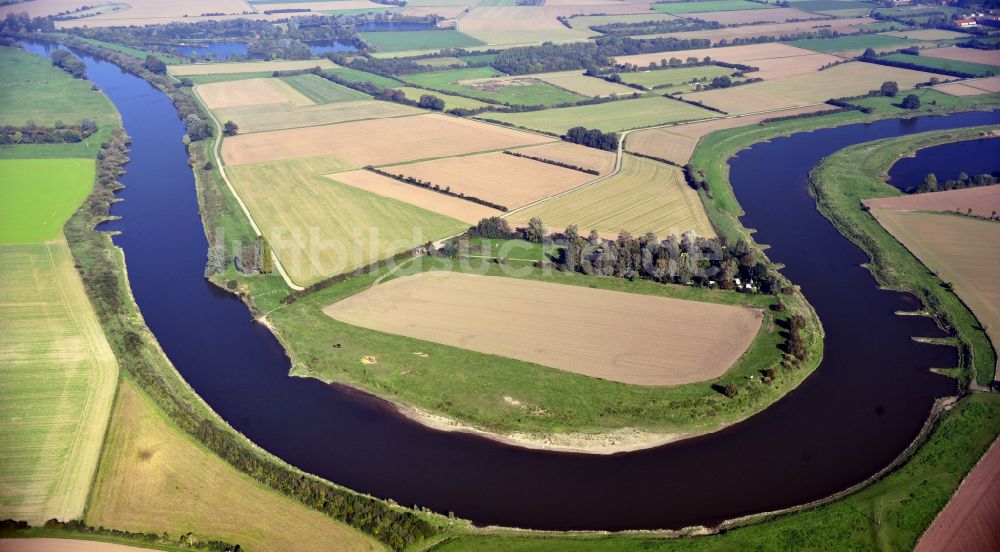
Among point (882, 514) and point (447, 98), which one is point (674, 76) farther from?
point (882, 514)

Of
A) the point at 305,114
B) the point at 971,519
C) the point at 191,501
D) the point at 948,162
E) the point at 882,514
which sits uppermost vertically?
the point at 948,162

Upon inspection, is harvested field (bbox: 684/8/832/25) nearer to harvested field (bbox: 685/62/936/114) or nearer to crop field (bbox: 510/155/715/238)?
harvested field (bbox: 685/62/936/114)

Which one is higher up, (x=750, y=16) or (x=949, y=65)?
(x=750, y=16)

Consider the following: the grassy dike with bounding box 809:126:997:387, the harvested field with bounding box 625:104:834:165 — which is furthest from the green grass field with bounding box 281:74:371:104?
the grassy dike with bounding box 809:126:997:387

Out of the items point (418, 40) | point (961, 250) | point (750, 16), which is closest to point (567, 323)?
point (961, 250)

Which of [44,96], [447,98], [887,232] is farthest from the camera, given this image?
[447,98]

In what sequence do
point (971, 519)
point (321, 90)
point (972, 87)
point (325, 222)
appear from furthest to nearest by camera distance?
point (321, 90) < point (972, 87) < point (325, 222) < point (971, 519)

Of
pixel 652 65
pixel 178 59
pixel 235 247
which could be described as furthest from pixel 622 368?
pixel 178 59

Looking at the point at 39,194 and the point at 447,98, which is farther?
the point at 447,98
